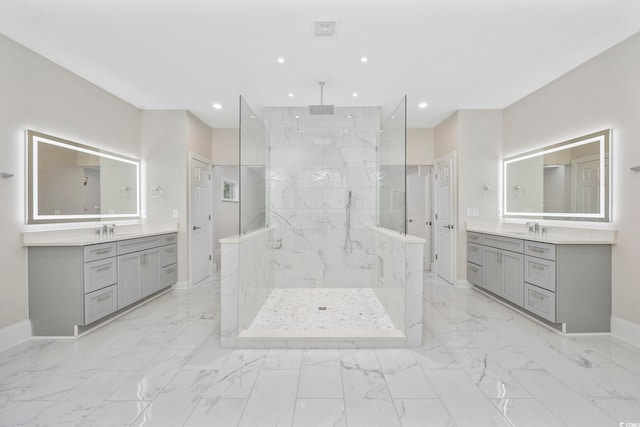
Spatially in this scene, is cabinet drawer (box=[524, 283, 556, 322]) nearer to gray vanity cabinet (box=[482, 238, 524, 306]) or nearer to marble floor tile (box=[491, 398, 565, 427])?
gray vanity cabinet (box=[482, 238, 524, 306])

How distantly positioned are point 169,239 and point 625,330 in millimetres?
5121

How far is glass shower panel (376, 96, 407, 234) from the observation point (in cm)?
287

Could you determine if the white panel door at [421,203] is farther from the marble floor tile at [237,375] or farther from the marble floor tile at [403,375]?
the marble floor tile at [237,375]

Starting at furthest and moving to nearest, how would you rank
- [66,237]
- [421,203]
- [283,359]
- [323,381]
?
[421,203], [66,237], [283,359], [323,381]

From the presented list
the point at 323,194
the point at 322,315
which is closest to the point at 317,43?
the point at 323,194

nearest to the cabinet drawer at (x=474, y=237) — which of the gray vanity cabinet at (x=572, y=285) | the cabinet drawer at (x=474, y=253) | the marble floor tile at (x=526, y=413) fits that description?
→ the cabinet drawer at (x=474, y=253)

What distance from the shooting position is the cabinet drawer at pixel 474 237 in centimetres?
392

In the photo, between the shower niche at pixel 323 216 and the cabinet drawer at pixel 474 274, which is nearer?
the shower niche at pixel 323 216

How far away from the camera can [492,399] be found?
173 centimetres

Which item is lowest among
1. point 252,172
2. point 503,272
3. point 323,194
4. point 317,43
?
point 503,272

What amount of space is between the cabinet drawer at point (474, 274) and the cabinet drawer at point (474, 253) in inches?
2.7

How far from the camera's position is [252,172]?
3145 millimetres

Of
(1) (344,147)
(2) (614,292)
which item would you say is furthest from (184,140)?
(2) (614,292)

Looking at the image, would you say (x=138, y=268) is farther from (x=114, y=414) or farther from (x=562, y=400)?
(x=562, y=400)
